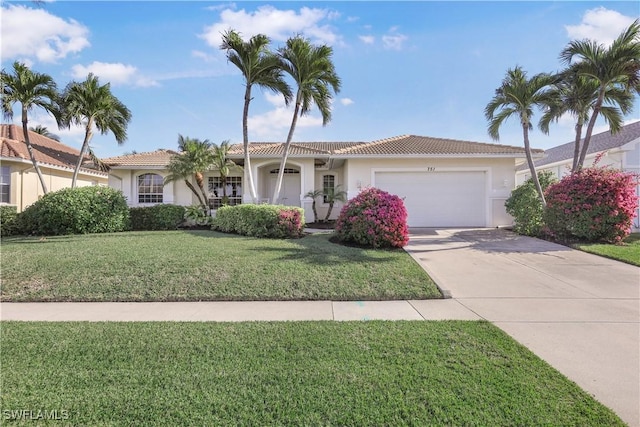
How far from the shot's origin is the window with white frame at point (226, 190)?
17578 mm

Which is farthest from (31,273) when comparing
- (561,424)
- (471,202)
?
(471,202)

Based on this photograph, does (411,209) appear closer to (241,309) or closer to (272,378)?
(241,309)

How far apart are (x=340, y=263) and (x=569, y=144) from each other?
25247 millimetres

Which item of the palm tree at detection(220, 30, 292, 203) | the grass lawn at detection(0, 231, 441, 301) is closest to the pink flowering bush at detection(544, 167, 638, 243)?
the grass lawn at detection(0, 231, 441, 301)

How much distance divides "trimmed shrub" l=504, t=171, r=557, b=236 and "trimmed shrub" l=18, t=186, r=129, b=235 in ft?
51.7

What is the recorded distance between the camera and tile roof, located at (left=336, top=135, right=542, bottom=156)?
14570mm

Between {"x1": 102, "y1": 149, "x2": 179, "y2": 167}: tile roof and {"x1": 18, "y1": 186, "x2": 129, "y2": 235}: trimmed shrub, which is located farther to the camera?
{"x1": 102, "y1": 149, "x2": 179, "y2": 167}: tile roof

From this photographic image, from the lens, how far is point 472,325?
4.49 m

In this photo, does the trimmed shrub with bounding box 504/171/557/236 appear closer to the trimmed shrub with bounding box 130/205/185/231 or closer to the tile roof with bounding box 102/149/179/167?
the trimmed shrub with bounding box 130/205/185/231

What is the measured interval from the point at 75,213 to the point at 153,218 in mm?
2616
